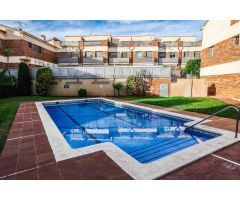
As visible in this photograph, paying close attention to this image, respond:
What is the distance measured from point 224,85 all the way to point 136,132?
1228 centimetres

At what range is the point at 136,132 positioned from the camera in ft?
25.0

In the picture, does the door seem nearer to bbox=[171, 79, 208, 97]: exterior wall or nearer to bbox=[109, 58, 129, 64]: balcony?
bbox=[171, 79, 208, 97]: exterior wall

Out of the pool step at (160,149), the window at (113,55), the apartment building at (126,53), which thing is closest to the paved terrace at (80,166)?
the pool step at (160,149)

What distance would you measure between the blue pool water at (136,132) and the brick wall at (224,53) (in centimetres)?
949

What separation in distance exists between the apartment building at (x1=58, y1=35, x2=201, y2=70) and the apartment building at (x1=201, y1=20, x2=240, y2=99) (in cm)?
1297

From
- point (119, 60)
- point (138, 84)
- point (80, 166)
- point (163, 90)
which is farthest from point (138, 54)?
point (80, 166)

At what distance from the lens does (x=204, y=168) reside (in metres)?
3.66

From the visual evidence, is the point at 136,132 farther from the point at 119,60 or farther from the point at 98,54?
the point at 98,54

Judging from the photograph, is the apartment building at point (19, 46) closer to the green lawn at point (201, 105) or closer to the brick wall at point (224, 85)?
the green lawn at point (201, 105)

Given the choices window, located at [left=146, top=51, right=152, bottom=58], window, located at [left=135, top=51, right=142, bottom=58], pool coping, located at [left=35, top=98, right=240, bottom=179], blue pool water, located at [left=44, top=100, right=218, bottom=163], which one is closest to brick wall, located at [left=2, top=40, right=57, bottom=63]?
blue pool water, located at [left=44, top=100, right=218, bottom=163]
